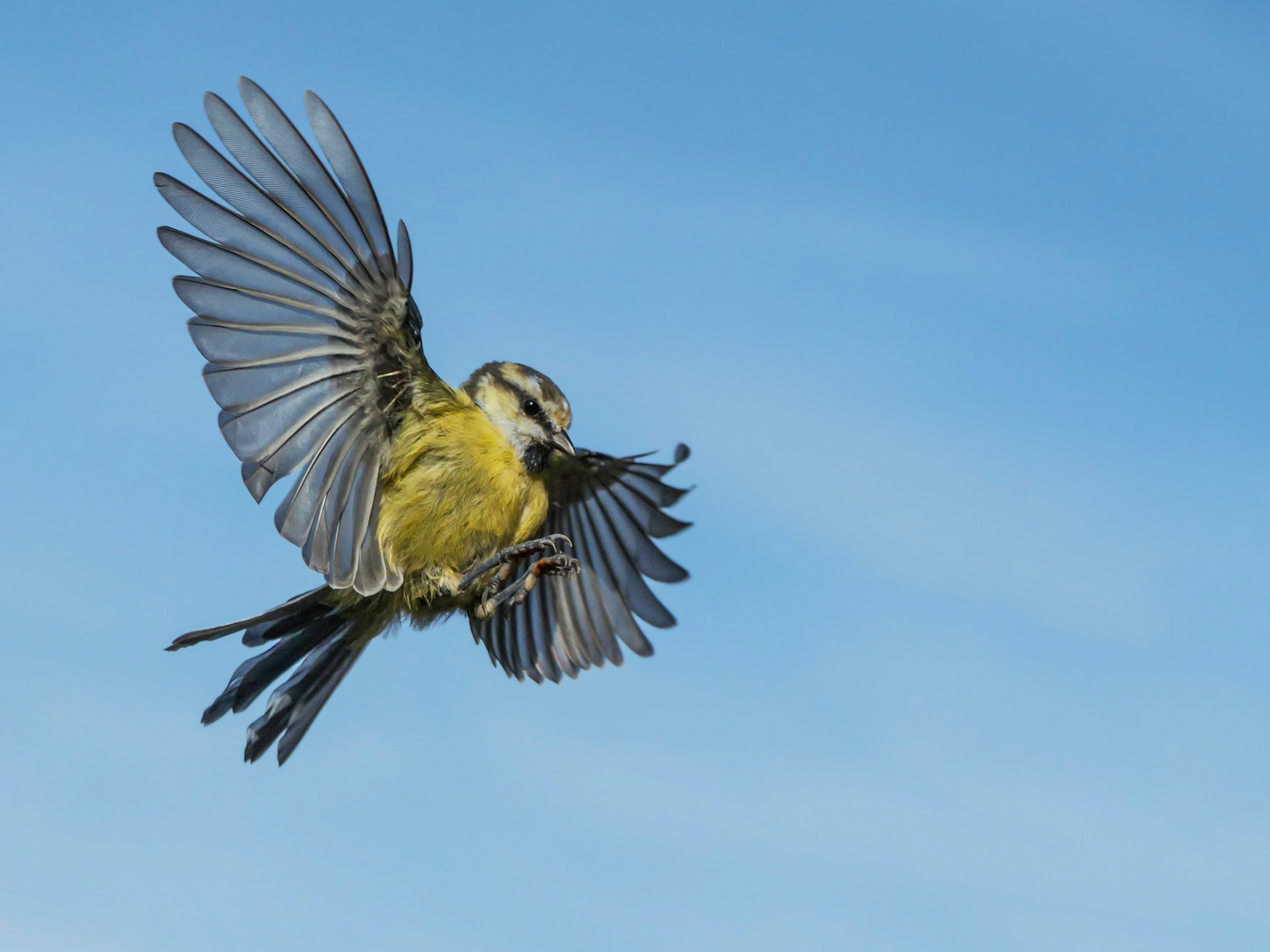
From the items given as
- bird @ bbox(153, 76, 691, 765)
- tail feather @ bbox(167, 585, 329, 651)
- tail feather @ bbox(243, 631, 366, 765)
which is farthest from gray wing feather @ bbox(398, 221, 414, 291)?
tail feather @ bbox(243, 631, 366, 765)

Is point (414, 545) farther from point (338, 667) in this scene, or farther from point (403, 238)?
point (403, 238)

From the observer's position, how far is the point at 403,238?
4.58 meters

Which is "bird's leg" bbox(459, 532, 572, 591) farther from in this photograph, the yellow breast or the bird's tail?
the bird's tail

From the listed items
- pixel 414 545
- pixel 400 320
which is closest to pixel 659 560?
pixel 414 545

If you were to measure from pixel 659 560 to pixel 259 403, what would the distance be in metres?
2.26

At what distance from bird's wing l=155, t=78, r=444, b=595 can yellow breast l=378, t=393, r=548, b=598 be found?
0.12 meters

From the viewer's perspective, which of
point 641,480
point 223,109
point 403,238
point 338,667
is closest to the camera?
point 223,109

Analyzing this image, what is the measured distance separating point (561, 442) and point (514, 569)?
61 cm

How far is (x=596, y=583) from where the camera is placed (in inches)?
244

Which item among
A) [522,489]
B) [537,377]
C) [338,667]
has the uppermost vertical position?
[537,377]

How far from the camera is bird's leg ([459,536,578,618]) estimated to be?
4625mm

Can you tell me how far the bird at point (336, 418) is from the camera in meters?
4.45

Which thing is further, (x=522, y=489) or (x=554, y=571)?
(x=522, y=489)

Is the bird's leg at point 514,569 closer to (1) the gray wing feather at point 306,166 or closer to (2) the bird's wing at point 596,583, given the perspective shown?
(2) the bird's wing at point 596,583
